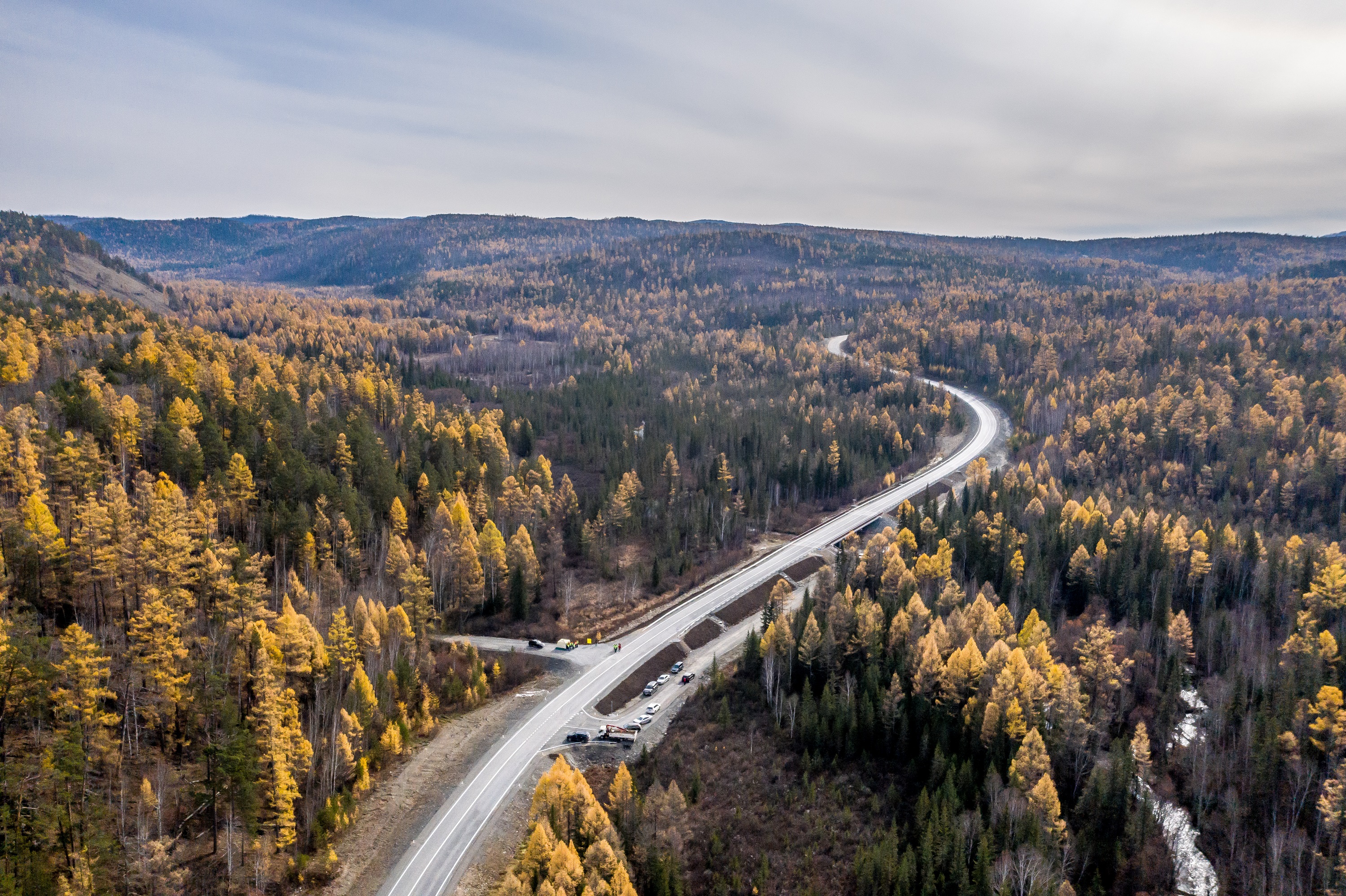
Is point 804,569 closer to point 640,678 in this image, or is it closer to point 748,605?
point 748,605

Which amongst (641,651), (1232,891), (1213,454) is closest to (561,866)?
(641,651)

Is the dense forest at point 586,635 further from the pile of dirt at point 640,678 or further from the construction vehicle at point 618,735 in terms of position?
the pile of dirt at point 640,678

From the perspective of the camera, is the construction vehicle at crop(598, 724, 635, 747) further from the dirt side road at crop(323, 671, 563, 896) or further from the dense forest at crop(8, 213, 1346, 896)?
the dirt side road at crop(323, 671, 563, 896)

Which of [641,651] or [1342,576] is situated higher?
[1342,576]

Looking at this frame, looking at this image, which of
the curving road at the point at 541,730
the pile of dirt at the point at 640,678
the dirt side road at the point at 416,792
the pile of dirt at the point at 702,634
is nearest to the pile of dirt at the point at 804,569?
the curving road at the point at 541,730

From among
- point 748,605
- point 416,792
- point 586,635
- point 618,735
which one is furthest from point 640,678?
point 416,792

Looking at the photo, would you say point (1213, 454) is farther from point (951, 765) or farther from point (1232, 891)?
point (951, 765)

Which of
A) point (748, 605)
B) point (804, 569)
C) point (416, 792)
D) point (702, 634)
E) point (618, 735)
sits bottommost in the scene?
point (618, 735)
